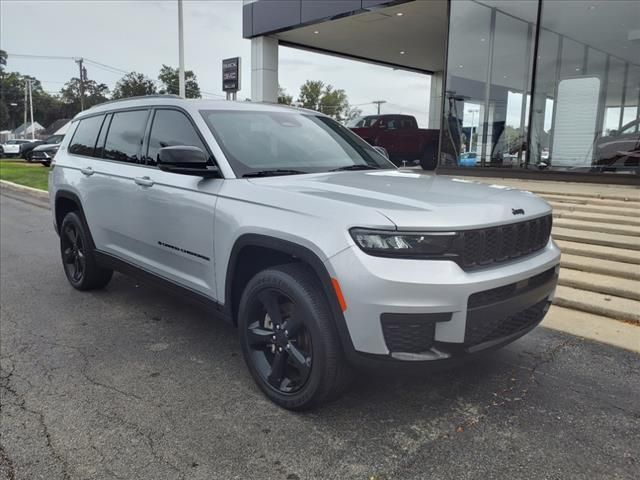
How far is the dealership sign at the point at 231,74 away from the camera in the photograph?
13539 mm

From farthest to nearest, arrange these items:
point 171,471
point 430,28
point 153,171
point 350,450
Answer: point 430,28 → point 153,171 → point 350,450 → point 171,471

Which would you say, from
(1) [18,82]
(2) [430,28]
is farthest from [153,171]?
(1) [18,82]

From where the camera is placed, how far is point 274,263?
10.8ft

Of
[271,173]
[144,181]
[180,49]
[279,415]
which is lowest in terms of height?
[279,415]

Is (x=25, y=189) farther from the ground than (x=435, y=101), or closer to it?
closer to it

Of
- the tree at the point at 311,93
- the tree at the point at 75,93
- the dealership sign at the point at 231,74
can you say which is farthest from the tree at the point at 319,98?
the dealership sign at the point at 231,74

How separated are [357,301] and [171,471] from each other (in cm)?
120

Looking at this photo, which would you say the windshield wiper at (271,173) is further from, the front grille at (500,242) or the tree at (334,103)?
the tree at (334,103)

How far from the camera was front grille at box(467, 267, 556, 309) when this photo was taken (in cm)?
266

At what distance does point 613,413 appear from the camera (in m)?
3.10

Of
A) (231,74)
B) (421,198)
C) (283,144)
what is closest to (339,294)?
(421,198)

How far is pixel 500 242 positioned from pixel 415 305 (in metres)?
0.71

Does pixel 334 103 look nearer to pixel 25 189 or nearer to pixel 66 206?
pixel 25 189

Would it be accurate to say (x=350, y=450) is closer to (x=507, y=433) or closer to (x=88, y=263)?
(x=507, y=433)
